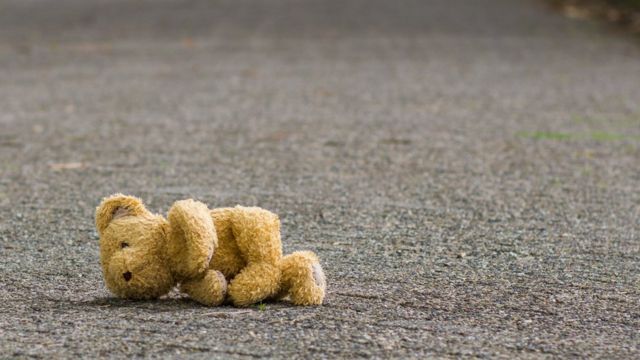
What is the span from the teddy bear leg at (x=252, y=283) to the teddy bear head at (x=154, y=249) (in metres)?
0.13

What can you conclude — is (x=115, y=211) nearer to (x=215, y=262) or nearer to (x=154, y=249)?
(x=154, y=249)

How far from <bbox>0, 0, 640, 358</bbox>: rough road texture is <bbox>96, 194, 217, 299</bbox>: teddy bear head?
9 centimetres

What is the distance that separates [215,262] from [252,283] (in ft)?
0.45

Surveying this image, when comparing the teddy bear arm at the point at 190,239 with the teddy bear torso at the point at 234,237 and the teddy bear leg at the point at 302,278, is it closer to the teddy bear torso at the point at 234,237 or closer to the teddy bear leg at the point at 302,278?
the teddy bear torso at the point at 234,237

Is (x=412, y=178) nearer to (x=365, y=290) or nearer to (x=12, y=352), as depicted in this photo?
(x=365, y=290)

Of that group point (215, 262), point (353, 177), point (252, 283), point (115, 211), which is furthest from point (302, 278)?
point (353, 177)

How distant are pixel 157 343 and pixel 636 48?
437 inches

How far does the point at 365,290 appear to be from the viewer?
13.5 ft

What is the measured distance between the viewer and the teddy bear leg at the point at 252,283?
12.4 feet

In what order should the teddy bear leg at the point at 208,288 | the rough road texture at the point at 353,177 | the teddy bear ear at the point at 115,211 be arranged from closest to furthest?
the rough road texture at the point at 353,177 < the teddy bear leg at the point at 208,288 < the teddy bear ear at the point at 115,211

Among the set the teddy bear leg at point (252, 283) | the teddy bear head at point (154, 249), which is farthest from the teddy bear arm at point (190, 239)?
the teddy bear leg at point (252, 283)

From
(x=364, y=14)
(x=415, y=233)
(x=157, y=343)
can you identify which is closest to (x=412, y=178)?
(x=415, y=233)

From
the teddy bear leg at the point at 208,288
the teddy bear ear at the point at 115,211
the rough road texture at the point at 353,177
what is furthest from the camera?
the teddy bear ear at the point at 115,211

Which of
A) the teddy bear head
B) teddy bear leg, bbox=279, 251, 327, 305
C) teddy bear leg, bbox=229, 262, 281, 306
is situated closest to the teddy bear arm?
the teddy bear head
